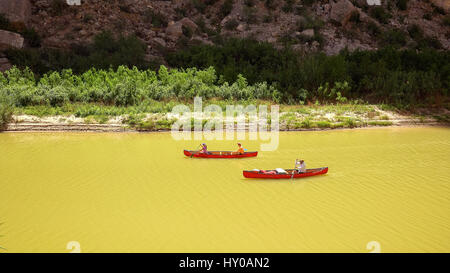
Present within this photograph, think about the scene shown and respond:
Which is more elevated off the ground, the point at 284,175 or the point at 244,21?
the point at 244,21

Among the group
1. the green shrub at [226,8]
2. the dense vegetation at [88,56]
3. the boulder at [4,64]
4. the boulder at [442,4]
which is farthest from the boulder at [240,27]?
the boulder at [442,4]

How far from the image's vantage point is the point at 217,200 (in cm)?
973

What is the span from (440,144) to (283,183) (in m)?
8.91

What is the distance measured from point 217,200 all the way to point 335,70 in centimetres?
1548

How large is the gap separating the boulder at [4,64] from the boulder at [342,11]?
2507 centimetres

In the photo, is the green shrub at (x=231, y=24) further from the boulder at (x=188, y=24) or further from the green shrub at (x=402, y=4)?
the green shrub at (x=402, y=4)

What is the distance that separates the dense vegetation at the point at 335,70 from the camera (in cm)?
2148

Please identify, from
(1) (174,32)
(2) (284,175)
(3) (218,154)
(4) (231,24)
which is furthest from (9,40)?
(2) (284,175)

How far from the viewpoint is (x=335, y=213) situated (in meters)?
8.98

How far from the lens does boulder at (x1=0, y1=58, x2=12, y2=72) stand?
2328cm

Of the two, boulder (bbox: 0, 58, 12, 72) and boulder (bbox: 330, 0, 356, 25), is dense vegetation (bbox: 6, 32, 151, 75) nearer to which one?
boulder (bbox: 0, 58, 12, 72)

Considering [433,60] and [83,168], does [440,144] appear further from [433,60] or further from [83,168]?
[83,168]

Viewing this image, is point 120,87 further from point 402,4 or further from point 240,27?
point 402,4

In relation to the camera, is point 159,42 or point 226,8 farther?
point 226,8
